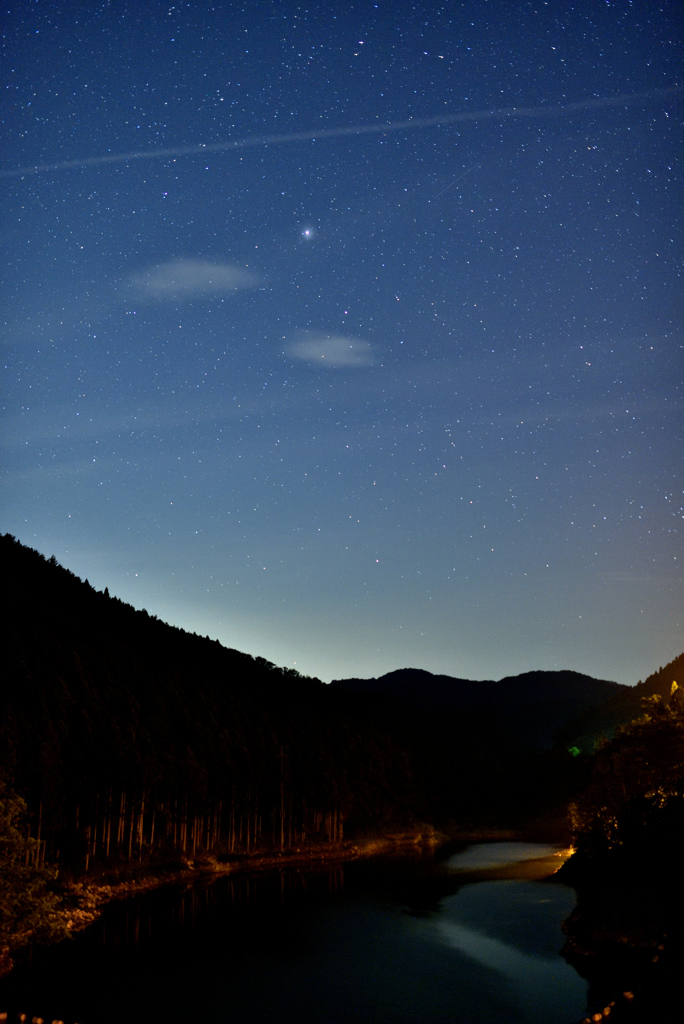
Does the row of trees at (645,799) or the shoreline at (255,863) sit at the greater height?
the row of trees at (645,799)

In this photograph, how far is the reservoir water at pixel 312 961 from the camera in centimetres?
3581

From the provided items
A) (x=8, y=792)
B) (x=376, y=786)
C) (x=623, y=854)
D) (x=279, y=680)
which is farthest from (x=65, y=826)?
(x=279, y=680)

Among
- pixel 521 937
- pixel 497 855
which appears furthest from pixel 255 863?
pixel 521 937

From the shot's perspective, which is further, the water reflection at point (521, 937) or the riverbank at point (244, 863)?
the riverbank at point (244, 863)

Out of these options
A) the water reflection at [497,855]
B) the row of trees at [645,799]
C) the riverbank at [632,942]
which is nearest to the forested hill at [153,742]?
the water reflection at [497,855]

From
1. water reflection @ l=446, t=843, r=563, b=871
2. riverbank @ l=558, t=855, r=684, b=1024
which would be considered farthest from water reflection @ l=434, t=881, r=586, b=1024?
water reflection @ l=446, t=843, r=563, b=871

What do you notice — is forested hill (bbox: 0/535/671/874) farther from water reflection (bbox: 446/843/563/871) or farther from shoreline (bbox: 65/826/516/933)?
water reflection (bbox: 446/843/563/871)

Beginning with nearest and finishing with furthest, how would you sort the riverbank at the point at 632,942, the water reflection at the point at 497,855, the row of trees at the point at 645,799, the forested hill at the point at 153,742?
the riverbank at the point at 632,942 < the row of trees at the point at 645,799 < the forested hill at the point at 153,742 < the water reflection at the point at 497,855

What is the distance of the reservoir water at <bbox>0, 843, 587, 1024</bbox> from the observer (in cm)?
3581

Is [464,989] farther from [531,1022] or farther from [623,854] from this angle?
[623,854]

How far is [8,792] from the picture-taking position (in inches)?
1795

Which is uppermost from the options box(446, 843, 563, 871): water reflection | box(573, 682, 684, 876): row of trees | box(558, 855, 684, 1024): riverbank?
box(573, 682, 684, 876): row of trees

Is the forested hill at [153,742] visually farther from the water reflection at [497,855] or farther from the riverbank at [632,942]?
the riverbank at [632,942]

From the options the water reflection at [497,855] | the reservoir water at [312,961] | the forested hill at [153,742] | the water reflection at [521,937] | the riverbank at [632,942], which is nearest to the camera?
the riverbank at [632,942]
